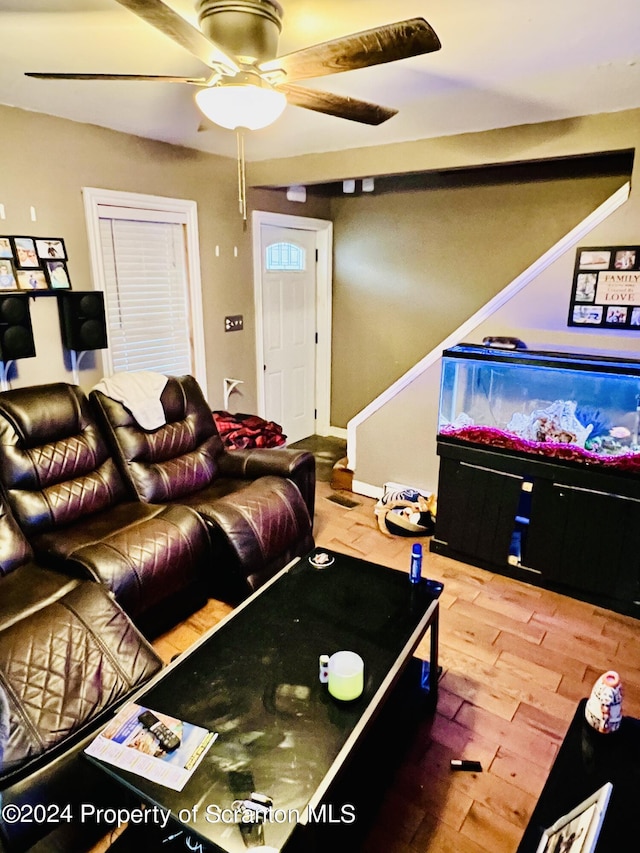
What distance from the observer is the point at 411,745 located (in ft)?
6.52

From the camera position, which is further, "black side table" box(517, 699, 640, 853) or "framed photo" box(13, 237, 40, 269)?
"framed photo" box(13, 237, 40, 269)

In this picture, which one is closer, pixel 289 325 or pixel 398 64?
pixel 398 64

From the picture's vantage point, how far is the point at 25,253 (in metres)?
2.92

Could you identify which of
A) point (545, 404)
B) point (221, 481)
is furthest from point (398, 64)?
point (221, 481)

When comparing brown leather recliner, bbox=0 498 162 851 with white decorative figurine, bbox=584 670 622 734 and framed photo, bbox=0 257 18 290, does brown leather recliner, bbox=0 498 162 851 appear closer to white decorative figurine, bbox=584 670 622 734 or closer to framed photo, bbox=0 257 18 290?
white decorative figurine, bbox=584 670 622 734

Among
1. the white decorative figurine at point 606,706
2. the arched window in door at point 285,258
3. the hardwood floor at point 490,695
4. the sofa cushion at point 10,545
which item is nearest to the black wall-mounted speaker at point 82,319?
the sofa cushion at point 10,545

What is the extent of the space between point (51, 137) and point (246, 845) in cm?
337

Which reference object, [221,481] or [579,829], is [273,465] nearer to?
[221,481]

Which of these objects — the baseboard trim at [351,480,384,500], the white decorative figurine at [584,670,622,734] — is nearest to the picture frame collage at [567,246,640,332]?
the baseboard trim at [351,480,384,500]

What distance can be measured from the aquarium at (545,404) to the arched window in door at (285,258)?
2.19m

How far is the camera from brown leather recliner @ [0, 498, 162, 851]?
1.54 meters

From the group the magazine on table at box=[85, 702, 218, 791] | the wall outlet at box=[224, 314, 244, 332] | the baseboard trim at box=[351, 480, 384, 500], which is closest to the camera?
the magazine on table at box=[85, 702, 218, 791]

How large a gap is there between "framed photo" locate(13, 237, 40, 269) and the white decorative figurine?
325cm

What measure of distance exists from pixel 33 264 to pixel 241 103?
6.10 ft
